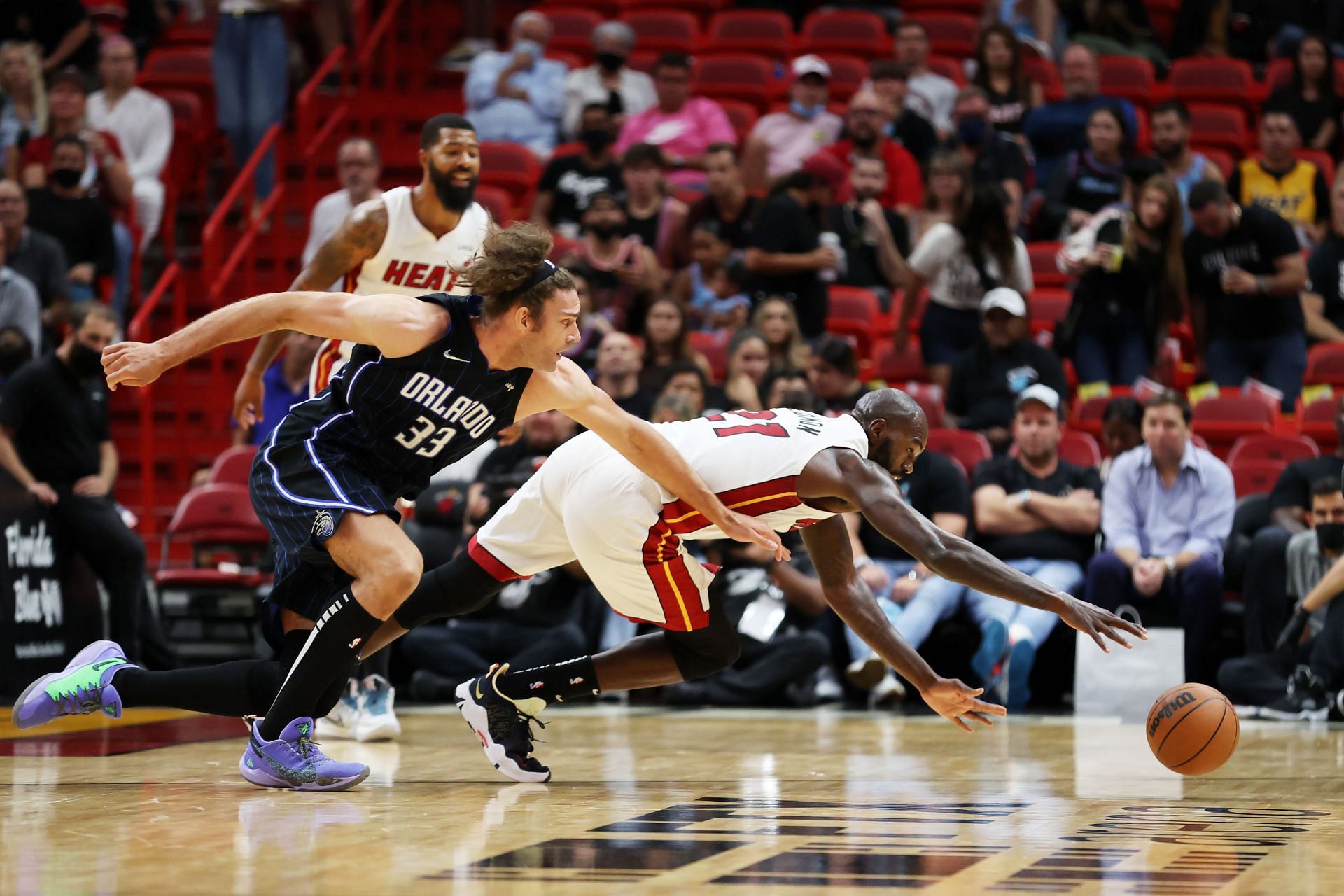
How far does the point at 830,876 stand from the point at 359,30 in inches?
476

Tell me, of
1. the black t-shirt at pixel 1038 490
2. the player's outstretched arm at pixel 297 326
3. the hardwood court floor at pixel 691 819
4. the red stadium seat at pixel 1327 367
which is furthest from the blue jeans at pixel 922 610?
the player's outstretched arm at pixel 297 326

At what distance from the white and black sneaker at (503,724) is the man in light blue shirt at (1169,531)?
389cm

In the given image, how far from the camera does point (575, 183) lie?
39.7 feet

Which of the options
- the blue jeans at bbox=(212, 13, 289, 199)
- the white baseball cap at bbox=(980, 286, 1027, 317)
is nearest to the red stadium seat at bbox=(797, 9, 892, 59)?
the blue jeans at bbox=(212, 13, 289, 199)

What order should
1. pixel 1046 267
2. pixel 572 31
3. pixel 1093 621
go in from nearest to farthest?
pixel 1093 621 → pixel 1046 267 → pixel 572 31

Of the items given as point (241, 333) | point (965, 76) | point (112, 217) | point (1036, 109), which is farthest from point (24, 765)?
point (965, 76)

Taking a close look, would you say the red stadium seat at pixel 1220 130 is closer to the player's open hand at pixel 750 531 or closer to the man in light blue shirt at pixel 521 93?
the man in light blue shirt at pixel 521 93

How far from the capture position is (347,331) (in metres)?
5.02

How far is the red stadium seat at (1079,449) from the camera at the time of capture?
9625mm

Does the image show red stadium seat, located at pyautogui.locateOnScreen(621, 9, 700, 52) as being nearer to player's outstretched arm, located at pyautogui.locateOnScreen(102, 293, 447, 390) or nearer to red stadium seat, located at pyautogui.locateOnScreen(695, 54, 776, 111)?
red stadium seat, located at pyautogui.locateOnScreen(695, 54, 776, 111)

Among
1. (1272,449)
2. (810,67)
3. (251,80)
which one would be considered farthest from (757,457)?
(251,80)

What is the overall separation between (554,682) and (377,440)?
42.1 inches

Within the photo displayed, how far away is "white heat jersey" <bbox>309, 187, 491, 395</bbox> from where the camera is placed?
22.6ft

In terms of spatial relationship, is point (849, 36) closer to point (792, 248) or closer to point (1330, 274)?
point (792, 248)
